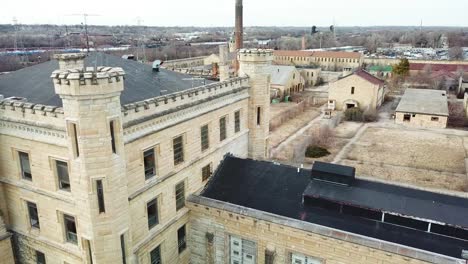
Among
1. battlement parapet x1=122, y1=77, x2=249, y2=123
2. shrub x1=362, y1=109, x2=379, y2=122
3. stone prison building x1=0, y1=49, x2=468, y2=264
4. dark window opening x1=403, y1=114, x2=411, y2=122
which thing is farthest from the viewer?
shrub x1=362, y1=109, x2=379, y2=122

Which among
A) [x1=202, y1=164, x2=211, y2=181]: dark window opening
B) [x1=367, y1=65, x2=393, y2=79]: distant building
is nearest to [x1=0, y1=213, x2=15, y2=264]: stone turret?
[x1=202, y1=164, x2=211, y2=181]: dark window opening

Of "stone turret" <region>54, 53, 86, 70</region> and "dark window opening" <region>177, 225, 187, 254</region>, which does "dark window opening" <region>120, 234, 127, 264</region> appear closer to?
"dark window opening" <region>177, 225, 187, 254</region>

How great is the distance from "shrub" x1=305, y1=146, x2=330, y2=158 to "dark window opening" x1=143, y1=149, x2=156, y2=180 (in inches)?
1177

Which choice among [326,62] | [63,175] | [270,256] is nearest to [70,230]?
[63,175]

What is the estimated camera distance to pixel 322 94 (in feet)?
295

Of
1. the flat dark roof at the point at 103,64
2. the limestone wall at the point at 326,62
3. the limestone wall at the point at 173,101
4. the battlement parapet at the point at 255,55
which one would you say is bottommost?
the limestone wall at the point at 326,62

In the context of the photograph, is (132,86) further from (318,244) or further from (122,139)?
(318,244)

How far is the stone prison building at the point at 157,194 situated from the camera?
15.5m

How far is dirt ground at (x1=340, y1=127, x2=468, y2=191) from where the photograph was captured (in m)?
39.0

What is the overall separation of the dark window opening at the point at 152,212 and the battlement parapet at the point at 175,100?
504 cm

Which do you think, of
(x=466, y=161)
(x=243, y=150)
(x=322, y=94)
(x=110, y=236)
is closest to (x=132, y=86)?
(x=110, y=236)

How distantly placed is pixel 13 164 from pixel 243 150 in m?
16.2

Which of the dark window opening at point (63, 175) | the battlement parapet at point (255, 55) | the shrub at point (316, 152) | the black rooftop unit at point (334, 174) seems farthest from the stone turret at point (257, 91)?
the shrub at point (316, 152)

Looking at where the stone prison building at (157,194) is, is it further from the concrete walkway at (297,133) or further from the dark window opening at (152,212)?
the concrete walkway at (297,133)
